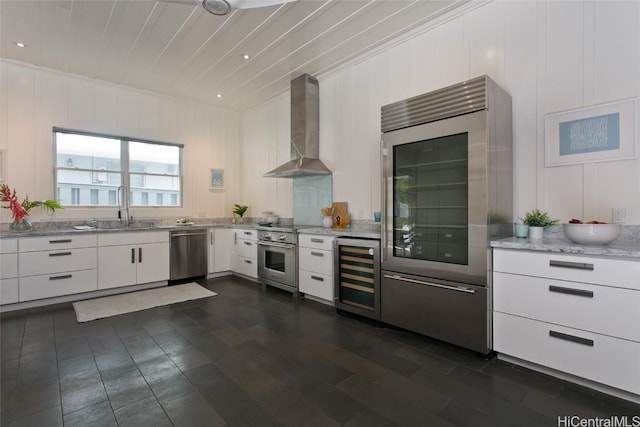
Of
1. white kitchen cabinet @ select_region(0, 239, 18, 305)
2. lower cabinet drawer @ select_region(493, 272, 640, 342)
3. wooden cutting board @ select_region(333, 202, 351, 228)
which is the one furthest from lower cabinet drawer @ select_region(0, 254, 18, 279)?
lower cabinet drawer @ select_region(493, 272, 640, 342)

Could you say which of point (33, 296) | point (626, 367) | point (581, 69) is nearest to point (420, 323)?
point (626, 367)

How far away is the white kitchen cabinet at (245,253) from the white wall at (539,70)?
2.03 metres

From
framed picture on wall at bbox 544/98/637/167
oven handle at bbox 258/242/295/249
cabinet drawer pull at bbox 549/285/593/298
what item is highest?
framed picture on wall at bbox 544/98/637/167

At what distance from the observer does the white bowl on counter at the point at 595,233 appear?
1950mm

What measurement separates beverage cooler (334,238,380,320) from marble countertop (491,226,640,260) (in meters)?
1.13

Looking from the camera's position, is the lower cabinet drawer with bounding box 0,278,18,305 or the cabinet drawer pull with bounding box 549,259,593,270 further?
the lower cabinet drawer with bounding box 0,278,18,305

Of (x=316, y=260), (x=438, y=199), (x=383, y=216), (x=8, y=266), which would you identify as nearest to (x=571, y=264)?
(x=438, y=199)

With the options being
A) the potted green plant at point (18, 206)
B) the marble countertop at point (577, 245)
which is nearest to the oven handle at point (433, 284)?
→ the marble countertop at point (577, 245)

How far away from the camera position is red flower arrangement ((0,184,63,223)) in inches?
143

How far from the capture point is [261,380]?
203 centimetres

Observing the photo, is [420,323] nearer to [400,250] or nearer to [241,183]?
[400,250]

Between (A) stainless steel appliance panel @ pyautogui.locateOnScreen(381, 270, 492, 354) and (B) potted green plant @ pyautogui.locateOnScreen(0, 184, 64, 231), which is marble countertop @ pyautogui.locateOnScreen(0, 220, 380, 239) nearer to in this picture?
(B) potted green plant @ pyautogui.locateOnScreen(0, 184, 64, 231)

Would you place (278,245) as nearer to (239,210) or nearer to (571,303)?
(239,210)

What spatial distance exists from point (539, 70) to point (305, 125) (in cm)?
276
